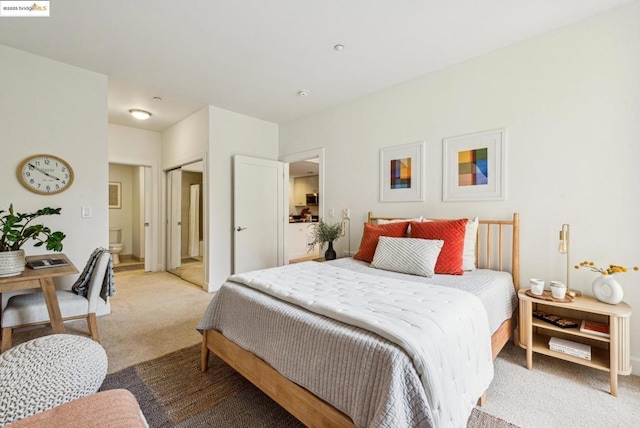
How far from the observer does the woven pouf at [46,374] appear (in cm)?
116

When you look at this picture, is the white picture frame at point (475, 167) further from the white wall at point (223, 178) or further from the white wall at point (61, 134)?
the white wall at point (61, 134)

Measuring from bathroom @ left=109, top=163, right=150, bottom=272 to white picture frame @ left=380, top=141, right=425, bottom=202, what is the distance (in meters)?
5.24

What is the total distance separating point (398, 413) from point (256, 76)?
3.24 meters

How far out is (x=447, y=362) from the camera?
4.07ft

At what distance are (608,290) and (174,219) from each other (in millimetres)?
5737

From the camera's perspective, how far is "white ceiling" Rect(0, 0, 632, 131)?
6.89 feet

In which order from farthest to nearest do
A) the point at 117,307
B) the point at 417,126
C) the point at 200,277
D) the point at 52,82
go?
1. the point at 200,277
2. the point at 117,307
3. the point at 417,126
4. the point at 52,82

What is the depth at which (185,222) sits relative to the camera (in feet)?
→ 18.9

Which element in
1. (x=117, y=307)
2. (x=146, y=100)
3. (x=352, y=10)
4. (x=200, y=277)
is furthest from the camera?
(x=200, y=277)

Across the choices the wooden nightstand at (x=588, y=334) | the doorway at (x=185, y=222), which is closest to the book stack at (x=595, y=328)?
the wooden nightstand at (x=588, y=334)

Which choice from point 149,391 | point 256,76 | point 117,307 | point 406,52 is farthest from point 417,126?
point 117,307

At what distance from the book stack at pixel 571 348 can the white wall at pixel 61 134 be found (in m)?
4.26

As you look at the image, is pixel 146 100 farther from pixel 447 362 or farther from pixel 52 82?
pixel 447 362

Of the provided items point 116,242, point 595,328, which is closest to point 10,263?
point 595,328
